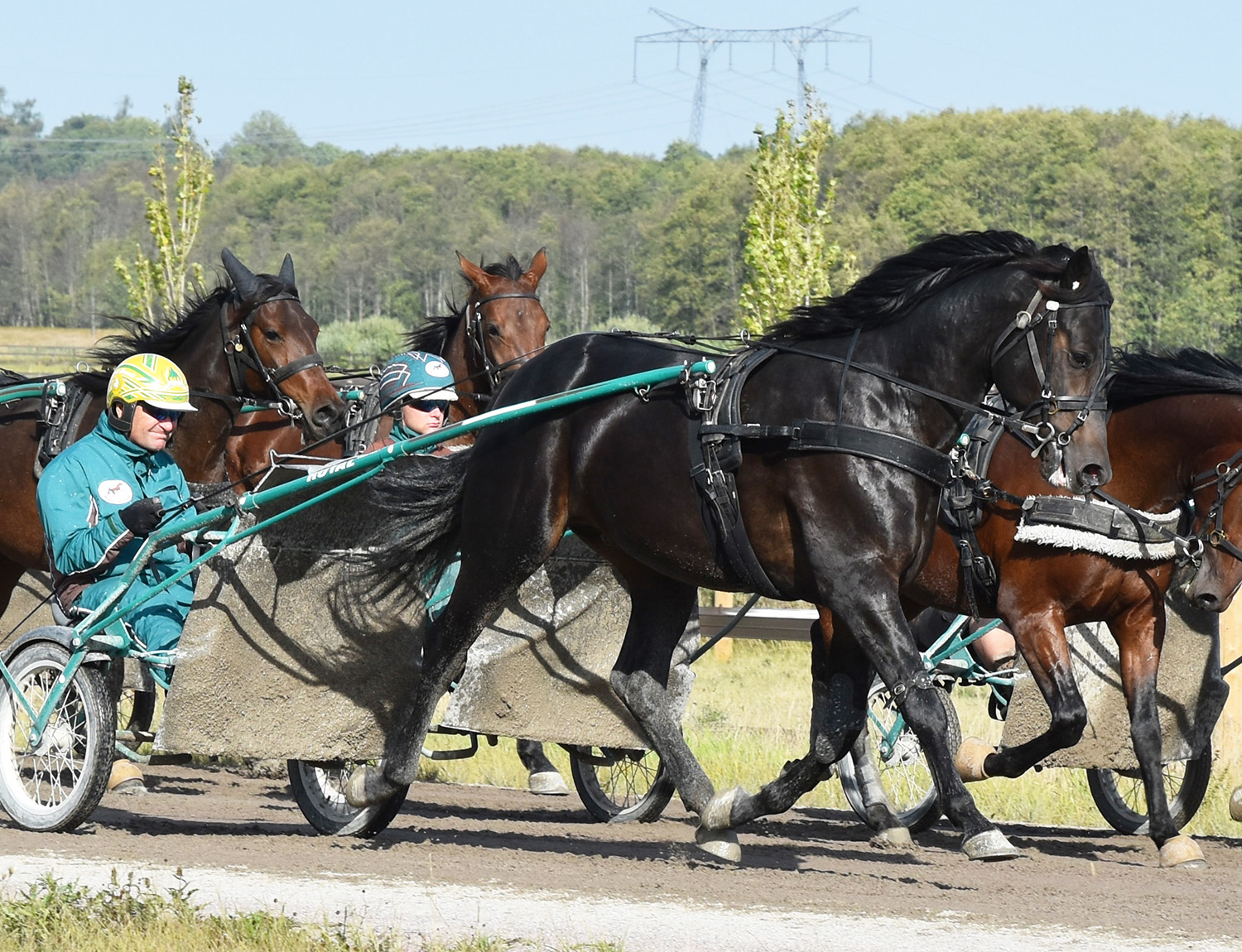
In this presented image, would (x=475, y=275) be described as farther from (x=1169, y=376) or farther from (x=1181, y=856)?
(x=1181, y=856)

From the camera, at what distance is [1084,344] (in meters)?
5.33

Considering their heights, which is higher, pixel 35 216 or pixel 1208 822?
pixel 35 216

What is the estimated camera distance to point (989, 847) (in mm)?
5273

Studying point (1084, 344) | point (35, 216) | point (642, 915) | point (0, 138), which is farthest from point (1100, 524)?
point (0, 138)

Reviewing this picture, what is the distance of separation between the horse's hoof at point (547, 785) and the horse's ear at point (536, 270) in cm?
259

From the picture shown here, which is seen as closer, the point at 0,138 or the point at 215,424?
the point at 215,424

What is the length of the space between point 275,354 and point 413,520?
60.5 inches

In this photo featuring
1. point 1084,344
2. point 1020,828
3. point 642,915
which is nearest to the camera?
point 642,915

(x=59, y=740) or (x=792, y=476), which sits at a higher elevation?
(x=792, y=476)

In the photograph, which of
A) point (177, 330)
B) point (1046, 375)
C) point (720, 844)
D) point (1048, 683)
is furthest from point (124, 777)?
point (1046, 375)

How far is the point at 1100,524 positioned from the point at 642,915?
8.28 feet

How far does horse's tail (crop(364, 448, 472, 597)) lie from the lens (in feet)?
22.0

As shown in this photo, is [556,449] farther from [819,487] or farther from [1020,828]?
[1020,828]

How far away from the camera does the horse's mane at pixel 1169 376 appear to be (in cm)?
661
